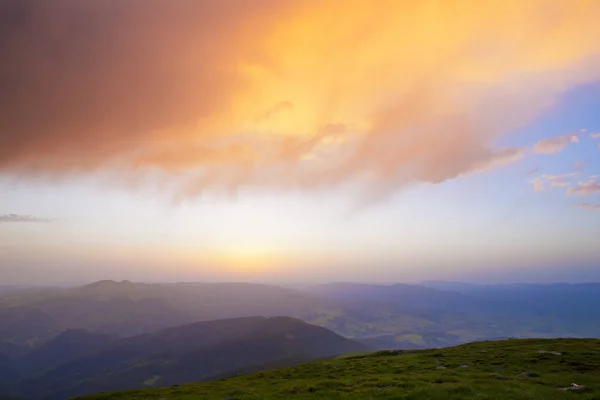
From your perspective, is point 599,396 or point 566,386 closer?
point 599,396

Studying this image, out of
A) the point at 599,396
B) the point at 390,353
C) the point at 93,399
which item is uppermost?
the point at 599,396

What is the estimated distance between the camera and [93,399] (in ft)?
178

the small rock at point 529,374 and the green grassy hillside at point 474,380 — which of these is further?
the small rock at point 529,374

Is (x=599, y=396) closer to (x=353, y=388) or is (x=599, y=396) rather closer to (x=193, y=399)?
(x=353, y=388)

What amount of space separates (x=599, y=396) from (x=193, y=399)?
37.8 m

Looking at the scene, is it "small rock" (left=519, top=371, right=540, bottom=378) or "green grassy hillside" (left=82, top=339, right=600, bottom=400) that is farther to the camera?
"small rock" (left=519, top=371, right=540, bottom=378)

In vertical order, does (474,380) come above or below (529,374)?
above

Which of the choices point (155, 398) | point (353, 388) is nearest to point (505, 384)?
point (353, 388)

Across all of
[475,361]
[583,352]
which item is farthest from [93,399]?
[583,352]

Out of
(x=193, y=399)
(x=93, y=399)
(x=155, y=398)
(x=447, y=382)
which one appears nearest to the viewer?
(x=447, y=382)

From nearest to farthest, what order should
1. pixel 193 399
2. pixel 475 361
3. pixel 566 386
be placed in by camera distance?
pixel 566 386, pixel 193 399, pixel 475 361

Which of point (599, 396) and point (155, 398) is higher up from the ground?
point (599, 396)

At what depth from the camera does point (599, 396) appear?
26.1m

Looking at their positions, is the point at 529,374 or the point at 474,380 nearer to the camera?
the point at 474,380
